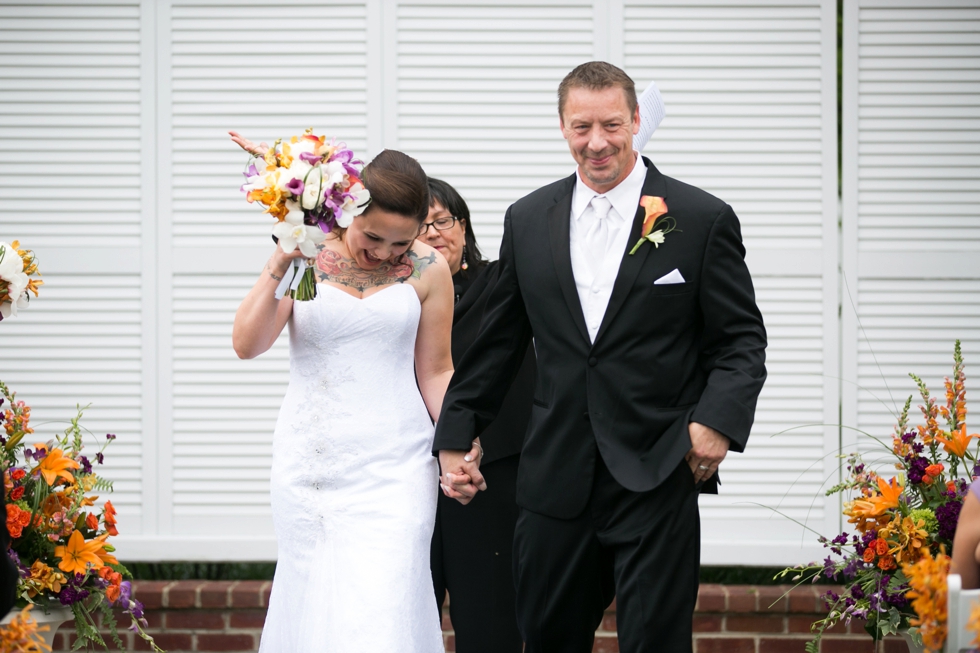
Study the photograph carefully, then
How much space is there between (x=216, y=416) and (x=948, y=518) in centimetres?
317

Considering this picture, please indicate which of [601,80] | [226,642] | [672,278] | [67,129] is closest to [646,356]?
[672,278]

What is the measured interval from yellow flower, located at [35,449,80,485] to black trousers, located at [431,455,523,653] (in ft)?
4.14

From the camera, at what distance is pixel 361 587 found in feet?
10.5

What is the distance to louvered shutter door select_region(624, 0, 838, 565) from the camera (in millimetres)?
4703

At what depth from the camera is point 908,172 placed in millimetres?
4699

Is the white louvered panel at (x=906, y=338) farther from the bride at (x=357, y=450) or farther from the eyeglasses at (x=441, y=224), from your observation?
the bride at (x=357, y=450)

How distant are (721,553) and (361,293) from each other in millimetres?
2293

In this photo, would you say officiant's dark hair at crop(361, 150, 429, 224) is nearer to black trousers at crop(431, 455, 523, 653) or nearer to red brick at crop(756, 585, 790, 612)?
black trousers at crop(431, 455, 523, 653)

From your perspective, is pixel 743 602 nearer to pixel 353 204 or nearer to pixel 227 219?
pixel 353 204

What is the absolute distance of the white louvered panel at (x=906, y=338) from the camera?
468 centimetres

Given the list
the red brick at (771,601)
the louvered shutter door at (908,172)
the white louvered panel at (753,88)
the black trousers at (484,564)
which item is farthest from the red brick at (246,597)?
A: the louvered shutter door at (908,172)

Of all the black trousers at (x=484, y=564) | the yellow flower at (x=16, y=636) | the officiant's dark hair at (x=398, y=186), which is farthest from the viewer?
the black trousers at (x=484, y=564)

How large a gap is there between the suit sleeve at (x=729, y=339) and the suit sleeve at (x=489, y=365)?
1.99 feet

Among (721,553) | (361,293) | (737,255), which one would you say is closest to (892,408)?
(721,553)
